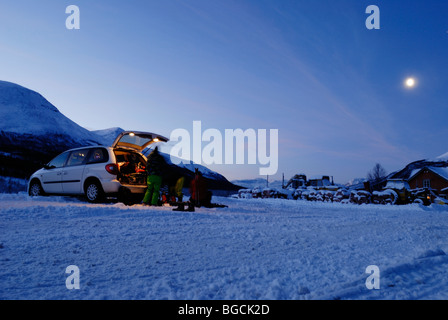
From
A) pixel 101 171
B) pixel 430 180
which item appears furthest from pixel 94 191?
pixel 430 180

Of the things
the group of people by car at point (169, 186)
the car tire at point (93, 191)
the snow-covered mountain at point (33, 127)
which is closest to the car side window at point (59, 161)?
the car tire at point (93, 191)

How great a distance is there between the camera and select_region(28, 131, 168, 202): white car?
29.3 ft

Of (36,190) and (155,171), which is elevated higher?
(155,171)

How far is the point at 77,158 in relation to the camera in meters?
10.0

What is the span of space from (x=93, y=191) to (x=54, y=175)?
2.27 meters

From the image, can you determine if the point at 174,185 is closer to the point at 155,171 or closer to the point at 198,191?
the point at 198,191

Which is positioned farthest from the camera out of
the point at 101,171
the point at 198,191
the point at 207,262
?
the point at 198,191

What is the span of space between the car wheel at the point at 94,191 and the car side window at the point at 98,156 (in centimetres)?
74

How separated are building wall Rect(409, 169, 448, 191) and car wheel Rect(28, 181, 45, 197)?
163ft

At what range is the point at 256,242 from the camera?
4402 mm

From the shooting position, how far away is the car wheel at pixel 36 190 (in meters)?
10.9

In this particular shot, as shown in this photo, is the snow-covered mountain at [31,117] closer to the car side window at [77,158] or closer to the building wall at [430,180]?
the car side window at [77,158]

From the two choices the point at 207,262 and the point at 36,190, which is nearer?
the point at 207,262
